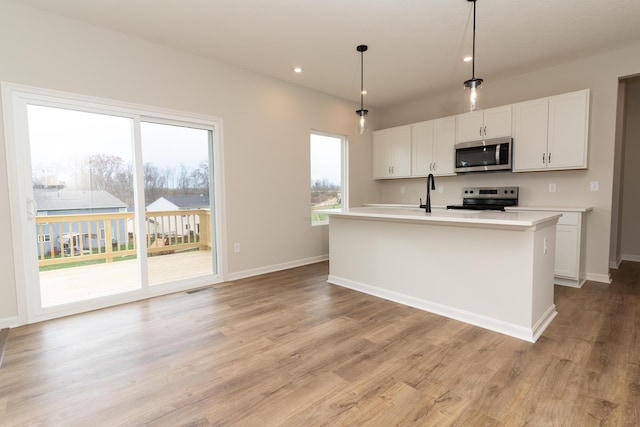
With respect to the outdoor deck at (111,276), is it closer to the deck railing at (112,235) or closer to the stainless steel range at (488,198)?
the deck railing at (112,235)

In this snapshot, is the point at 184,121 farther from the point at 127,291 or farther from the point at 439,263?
the point at 439,263

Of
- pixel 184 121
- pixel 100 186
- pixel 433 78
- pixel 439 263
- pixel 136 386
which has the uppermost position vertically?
pixel 433 78

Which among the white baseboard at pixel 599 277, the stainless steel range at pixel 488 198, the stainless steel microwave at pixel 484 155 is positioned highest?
the stainless steel microwave at pixel 484 155

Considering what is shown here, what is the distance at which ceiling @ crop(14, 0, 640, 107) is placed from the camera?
2723 mm

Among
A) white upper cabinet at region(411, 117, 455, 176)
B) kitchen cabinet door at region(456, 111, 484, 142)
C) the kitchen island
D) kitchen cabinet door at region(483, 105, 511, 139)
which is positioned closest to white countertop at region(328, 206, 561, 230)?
the kitchen island

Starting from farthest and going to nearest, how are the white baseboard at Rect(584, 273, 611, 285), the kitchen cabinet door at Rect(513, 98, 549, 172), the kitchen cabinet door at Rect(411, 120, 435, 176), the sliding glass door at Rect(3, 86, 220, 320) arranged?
the kitchen cabinet door at Rect(411, 120, 435, 176)
the kitchen cabinet door at Rect(513, 98, 549, 172)
the white baseboard at Rect(584, 273, 611, 285)
the sliding glass door at Rect(3, 86, 220, 320)

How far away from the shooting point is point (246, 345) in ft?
7.73

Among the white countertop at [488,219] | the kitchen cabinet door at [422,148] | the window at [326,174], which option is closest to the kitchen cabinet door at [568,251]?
the white countertop at [488,219]

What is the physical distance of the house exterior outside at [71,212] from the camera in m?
2.91

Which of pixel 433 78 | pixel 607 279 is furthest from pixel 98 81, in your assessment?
pixel 607 279

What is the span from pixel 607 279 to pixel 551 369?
2749 millimetres

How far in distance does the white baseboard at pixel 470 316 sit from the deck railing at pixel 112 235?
215 cm

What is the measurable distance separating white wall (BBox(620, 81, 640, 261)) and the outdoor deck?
632cm

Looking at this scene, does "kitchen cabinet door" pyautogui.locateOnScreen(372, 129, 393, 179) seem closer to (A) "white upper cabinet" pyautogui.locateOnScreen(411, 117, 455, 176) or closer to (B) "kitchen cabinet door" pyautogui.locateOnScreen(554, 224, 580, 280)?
(A) "white upper cabinet" pyautogui.locateOnScreen(411, 117, 455, 176)
